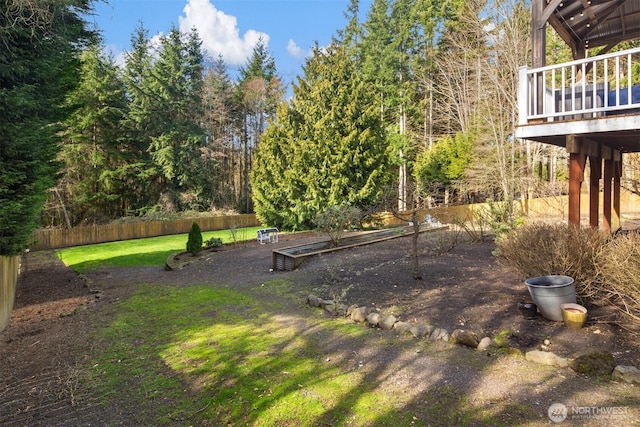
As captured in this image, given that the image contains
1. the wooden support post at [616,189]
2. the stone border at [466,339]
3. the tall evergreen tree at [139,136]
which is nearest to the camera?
the stone border at [466,339]

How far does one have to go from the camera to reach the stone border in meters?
3.32

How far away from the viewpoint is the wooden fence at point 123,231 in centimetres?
1972

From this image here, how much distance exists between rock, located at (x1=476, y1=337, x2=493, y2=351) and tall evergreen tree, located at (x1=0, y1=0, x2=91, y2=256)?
6.97 metres

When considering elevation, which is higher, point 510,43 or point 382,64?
point 382,64

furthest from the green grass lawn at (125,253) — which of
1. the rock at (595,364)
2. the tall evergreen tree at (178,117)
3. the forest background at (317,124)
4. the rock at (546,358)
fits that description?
the rock at (595,364)

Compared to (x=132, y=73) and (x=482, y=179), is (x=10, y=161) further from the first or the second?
(x=132, y=73)

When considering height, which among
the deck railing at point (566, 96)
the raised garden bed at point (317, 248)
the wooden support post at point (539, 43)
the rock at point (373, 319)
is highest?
the wooden support post at point (539, 43)

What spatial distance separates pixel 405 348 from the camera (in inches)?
166

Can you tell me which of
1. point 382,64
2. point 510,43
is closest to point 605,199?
point 510,43

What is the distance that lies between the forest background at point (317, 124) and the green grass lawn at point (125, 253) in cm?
350

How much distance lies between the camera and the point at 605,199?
8.45 metres

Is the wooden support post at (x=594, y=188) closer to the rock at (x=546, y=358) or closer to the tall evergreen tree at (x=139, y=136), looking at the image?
the rock at (x=546, y=358)

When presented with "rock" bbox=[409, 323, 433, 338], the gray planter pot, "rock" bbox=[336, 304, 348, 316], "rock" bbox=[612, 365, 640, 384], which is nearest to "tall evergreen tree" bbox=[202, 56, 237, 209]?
"rock" bbox=[336, 304, 348, 316]

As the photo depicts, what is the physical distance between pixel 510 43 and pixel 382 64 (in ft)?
31.9
